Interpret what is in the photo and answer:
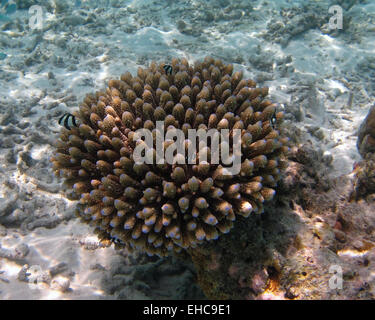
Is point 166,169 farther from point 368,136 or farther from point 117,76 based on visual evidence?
point 117,76

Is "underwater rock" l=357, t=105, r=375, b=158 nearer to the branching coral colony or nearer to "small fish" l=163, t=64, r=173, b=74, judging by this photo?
the branching coral colony

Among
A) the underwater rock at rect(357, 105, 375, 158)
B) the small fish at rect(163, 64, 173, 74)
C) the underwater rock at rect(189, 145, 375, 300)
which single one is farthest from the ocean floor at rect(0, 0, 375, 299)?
the small fish at rect(163, 64, 173, 74)

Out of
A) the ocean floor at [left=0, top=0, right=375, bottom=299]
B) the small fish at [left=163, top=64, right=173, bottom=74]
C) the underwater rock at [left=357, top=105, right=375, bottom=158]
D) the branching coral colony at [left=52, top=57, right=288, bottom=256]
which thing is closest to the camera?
the branching coral colony at [left=52, top=57, right=288, bottom=256]

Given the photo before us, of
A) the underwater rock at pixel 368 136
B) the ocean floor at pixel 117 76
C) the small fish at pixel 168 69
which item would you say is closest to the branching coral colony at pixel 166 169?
the small fish at pixel 168 69

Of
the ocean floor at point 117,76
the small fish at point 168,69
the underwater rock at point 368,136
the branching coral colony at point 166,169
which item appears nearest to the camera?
the branching coral colony at point 166,169

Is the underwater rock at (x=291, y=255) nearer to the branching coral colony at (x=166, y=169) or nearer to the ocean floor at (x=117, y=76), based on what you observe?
the branching coral colony at (x=166, y=169)
